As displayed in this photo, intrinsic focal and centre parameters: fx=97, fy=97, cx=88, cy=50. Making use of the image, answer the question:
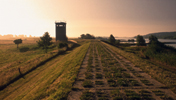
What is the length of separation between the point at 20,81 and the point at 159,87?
17140mm

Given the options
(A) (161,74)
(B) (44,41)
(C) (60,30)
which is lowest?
(A) (161,74)

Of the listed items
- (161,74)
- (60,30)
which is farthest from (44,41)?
(161,74)

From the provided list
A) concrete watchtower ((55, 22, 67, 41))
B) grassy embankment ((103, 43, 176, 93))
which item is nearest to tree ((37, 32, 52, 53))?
concrete watchtower ((55, 22, 67, 41))

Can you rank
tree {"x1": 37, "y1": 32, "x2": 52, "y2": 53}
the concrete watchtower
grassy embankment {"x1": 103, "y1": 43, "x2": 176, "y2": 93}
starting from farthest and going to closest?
the concrete watchtower, tree {"x1": 37, "y1": 32, "x2": 52, "y2": 53}, grassy embankment {"x1": 103, "y1": 43, "x2": 176, "y2": 93}

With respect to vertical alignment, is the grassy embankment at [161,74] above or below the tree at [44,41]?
below

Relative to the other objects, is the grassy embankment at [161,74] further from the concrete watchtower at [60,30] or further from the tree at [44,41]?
the concrete watchtower at [60,30]

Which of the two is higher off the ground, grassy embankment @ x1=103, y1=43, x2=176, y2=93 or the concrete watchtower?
the concrete watchtower

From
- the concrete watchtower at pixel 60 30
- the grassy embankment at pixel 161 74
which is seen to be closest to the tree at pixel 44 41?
the concrete watchtower at pixel 60 30

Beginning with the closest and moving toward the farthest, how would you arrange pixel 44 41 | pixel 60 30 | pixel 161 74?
pixel 161 74, pixel 44 41, pixel 60 30

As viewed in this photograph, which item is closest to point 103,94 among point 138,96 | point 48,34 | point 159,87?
point 138,96

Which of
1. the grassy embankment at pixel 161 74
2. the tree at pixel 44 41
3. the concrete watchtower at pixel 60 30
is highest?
the concrete watchtower at pixel 60 30

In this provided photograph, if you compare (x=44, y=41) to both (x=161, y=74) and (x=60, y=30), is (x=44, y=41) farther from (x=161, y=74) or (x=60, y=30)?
(x=161, y=74)

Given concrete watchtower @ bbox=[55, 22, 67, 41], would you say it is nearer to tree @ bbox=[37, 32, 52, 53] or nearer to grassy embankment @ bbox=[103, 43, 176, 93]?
tree @ bbox=[37, 32, 52, 53]

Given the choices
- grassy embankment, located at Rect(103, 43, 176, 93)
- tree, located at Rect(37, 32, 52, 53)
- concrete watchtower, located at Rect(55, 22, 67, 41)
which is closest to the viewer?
grassy embankment, located at Rect(103, 43, 176, 93)
